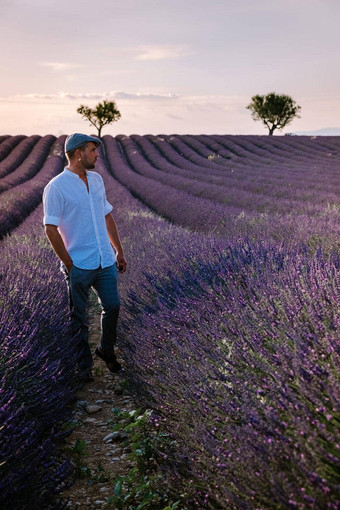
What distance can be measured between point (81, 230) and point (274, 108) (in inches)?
1689

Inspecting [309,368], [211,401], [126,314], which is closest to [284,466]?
[309,368]

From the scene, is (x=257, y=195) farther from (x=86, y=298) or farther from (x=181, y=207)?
(x=86, y=298)

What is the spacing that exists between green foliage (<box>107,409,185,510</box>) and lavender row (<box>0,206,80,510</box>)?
0.27 m

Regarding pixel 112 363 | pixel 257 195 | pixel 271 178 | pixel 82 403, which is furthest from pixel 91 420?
pixel 271 178

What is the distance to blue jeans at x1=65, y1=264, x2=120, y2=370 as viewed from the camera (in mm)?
3055

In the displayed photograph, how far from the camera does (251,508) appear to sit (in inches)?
52.7

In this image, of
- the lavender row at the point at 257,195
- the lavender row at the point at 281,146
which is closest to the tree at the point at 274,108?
the lavender row at the point at 281,146

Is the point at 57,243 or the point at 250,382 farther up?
the point at 57,243

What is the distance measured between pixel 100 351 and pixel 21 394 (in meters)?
1.37

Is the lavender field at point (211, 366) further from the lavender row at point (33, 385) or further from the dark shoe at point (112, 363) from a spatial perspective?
the dark shoe at point (112, 363)

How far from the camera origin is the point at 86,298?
3.20 m

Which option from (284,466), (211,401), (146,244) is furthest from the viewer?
(146,244)

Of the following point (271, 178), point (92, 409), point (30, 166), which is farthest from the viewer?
point (30, 166)

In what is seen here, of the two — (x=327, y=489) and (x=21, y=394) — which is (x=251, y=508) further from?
(x=21, y=394)
